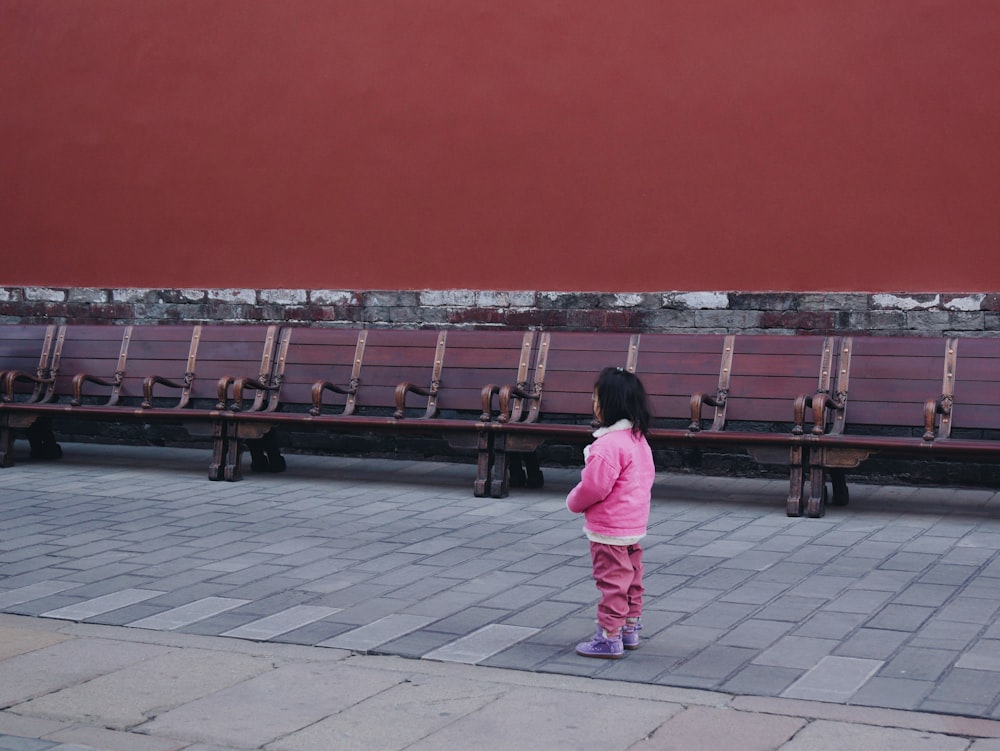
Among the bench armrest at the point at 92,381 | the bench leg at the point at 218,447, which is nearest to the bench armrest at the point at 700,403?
the bench leg at the point at 218,447

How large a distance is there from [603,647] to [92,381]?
5307mm

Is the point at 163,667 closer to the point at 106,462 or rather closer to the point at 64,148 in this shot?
the point at 106,462

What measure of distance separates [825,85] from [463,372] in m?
2.61

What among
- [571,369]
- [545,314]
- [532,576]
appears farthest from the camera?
[545,314]

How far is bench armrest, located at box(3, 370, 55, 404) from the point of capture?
8.50 metres

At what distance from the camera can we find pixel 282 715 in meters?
3.65

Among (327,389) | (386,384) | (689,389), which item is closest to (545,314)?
(386,384)

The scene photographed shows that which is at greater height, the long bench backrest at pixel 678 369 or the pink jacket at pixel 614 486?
the long bench backrest at pixel 678 369

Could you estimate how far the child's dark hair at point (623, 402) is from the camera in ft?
13.8

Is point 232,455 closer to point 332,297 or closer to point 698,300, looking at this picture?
point 332,297

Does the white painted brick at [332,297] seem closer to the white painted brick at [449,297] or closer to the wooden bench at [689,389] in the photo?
the white painted brick at [449,297]

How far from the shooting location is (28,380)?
8.60m

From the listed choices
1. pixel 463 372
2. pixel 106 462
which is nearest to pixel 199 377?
pixel 106 462

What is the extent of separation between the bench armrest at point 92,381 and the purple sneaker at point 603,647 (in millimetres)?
5054
